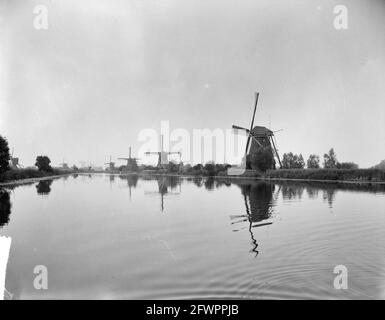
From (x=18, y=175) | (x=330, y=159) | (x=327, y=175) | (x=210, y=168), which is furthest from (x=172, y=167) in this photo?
(x=327, y=175)

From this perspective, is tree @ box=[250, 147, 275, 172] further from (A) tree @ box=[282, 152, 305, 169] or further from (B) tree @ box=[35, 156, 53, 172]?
(B) tree @ box=[35, 156, 53, 172]

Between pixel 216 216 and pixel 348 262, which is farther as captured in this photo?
pixel 216 216

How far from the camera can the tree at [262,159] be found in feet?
139

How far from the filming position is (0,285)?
350cm

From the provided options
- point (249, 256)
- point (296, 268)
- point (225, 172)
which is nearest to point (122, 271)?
point (249, 256)

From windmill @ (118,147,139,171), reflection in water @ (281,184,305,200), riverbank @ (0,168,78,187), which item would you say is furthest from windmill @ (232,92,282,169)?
windmill @ (118,147,139,171)

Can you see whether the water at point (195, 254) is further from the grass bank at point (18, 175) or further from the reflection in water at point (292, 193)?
the grass bank at point (18, 175)

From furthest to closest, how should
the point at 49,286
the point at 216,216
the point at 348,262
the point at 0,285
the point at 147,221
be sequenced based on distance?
the point at 216,216 → the point at 147,221 → the point at 348,262 → the point at 49,286 → the point at 0,285

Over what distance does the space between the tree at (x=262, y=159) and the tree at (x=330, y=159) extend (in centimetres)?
867

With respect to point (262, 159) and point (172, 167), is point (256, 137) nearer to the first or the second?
point (262, 159)

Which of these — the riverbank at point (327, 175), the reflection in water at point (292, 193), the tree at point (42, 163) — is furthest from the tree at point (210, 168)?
the reflection in water at point (292, 193)

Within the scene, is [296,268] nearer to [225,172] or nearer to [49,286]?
[49,286]

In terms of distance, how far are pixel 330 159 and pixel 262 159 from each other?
1179 cm

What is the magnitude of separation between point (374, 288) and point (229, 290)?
81.7 inches
